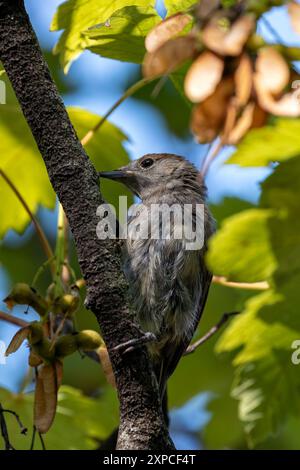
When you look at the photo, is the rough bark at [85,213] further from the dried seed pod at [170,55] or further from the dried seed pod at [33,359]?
the dried seed pod at [170,55]

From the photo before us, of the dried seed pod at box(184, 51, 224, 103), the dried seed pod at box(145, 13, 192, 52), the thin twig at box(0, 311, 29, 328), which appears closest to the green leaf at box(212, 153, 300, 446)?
the dried seed pod at box(184, 51, 224, 103)

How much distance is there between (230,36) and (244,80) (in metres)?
0.11

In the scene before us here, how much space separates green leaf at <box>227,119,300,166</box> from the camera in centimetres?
207

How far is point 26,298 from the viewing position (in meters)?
3.35

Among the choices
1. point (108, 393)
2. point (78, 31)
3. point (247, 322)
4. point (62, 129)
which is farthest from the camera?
point (108, 393)

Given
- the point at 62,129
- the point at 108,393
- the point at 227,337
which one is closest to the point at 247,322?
the point at 227,337

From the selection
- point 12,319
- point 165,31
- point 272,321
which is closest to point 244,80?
point 165,31

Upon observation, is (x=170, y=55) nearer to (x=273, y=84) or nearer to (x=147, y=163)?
(x=273, y=84)

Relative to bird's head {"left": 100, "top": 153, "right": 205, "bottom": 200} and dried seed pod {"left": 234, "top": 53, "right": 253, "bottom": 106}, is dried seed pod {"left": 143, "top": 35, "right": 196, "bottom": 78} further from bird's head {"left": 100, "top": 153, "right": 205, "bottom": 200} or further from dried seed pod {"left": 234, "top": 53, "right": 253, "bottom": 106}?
bird's head {"left": 100, "top": 153, "right": 205, "bottom": 200}

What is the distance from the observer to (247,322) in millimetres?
2605

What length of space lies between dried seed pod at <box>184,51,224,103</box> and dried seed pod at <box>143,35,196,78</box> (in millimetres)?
55

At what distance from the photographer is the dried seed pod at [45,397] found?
3.32 meters

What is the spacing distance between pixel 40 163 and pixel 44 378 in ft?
6.58
